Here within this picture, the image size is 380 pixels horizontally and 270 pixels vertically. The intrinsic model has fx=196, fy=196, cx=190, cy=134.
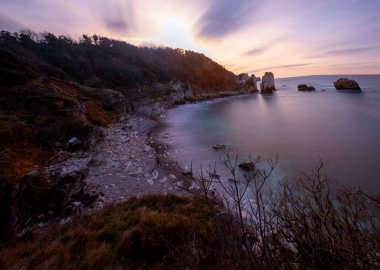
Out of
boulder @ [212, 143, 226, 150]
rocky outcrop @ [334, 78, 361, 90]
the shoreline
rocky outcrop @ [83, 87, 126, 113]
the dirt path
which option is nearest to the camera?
the shoreline

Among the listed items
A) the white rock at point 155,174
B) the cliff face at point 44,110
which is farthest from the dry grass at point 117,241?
the white rock at point 155,174

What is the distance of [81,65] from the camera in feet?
125

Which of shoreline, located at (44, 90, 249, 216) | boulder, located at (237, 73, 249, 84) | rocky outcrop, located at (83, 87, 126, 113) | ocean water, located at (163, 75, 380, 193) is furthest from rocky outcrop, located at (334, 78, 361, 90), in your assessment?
shoreline, located at (44, 90, 249, 216)

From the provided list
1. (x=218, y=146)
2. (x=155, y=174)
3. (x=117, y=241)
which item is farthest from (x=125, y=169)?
(x=218, y=146)

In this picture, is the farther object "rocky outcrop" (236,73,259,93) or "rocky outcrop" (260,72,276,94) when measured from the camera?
"rocky outcrop" (236,73,259,93)

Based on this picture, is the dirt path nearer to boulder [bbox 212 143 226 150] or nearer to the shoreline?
the shoreline

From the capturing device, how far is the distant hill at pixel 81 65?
1680 centimetres

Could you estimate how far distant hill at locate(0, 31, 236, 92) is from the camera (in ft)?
55.1

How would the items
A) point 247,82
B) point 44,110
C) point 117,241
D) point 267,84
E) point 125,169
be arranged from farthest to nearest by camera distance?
point 247,82
point 267,84
point 44,110
point 125,169
point 117,241

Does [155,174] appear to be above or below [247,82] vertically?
below

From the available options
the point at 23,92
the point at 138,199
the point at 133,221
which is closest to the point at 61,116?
the point at 23,92

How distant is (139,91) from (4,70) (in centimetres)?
2291

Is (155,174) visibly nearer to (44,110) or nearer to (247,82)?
(44,110)

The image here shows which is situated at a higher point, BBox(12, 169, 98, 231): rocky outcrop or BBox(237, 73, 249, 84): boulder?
BBox(237, 73, 249, 84): boulder
